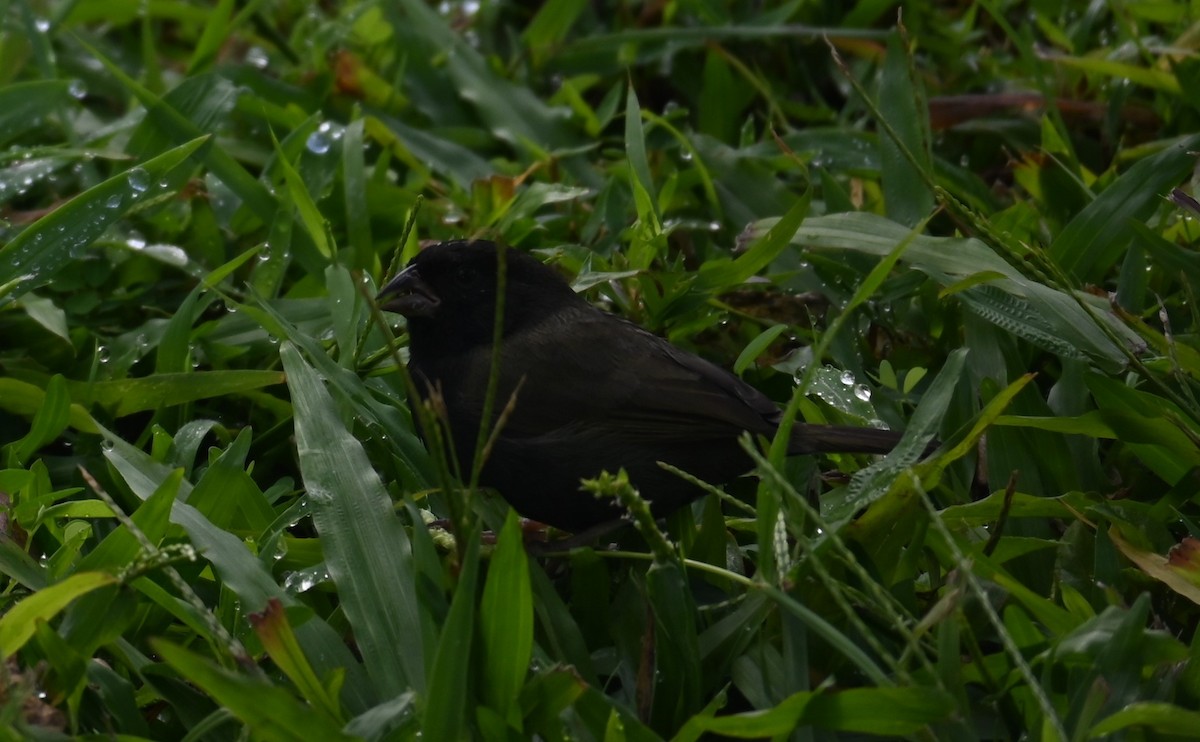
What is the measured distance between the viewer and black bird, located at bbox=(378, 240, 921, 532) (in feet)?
9.73

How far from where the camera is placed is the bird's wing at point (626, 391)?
3.00 metres

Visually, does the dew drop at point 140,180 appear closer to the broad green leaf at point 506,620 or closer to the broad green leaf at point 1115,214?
the broad green leaf at point 506,620

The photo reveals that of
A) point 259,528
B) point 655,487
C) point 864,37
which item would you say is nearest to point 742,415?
point 655,487

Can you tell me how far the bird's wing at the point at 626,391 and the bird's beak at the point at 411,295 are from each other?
0.22 m

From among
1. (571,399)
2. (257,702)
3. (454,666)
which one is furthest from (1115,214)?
(257,702)

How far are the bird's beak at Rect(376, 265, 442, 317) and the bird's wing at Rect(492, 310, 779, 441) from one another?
8.8 inches

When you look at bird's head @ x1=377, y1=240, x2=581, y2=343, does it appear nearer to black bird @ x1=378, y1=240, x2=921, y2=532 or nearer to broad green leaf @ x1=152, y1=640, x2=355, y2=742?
black bird @ x1=378, y1=240, x2=921, y2=532

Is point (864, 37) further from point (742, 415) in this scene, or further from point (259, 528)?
point (259, 528)

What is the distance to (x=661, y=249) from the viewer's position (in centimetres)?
355

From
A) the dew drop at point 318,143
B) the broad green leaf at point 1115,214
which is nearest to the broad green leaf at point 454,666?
the broad green leaf at point 1115,214

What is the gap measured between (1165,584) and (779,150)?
1.99 metres

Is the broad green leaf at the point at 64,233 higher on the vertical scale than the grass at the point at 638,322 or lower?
higher

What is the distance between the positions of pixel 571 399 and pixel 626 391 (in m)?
0.12

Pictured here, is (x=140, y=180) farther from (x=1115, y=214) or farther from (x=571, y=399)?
(x=1115, y=214)
